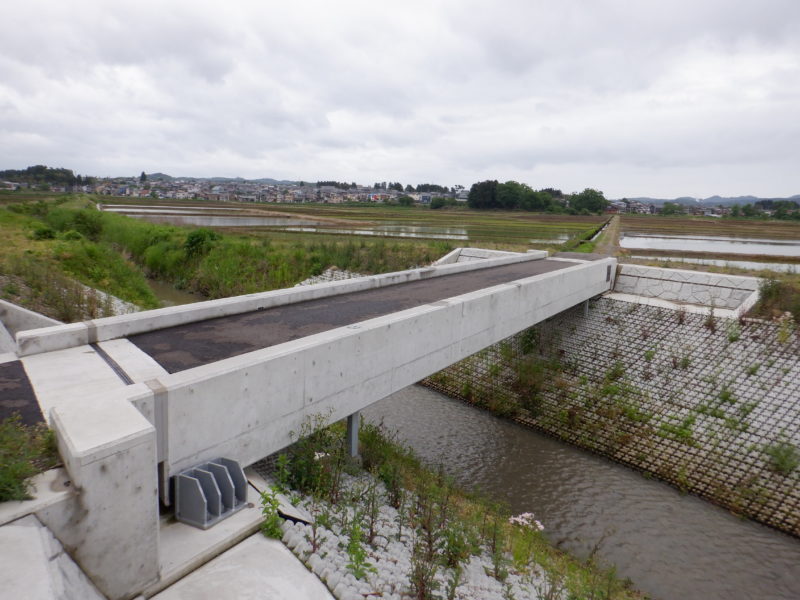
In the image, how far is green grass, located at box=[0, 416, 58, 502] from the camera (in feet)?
12.4

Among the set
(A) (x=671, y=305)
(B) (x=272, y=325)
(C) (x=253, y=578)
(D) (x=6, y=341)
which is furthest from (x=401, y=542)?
(A) (x=671, y=305)

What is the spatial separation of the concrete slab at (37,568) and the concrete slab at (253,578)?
2.68 ft

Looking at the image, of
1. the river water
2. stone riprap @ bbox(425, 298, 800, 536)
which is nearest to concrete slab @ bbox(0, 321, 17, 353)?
the river water

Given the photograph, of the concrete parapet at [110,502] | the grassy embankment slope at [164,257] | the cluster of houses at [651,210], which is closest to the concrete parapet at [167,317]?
the concrete parapet at [110,502]

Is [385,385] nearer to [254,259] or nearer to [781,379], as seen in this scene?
[781,379]

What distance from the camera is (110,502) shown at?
13.2 ft

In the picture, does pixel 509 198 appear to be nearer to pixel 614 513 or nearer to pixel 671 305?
pixel 671 305

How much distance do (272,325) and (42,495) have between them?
4.95m

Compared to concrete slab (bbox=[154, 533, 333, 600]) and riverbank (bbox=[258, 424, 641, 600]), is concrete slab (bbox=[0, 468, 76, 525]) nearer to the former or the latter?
concrete slab (bbox=[154, 533, 333, 600])

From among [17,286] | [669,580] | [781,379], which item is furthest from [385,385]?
[17,286]

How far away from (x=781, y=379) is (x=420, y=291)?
976cm

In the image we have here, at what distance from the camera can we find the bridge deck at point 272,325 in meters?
7.09

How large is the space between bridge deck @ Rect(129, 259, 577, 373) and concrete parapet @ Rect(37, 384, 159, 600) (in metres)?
2.09

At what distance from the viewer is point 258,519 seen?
17.5 ft
